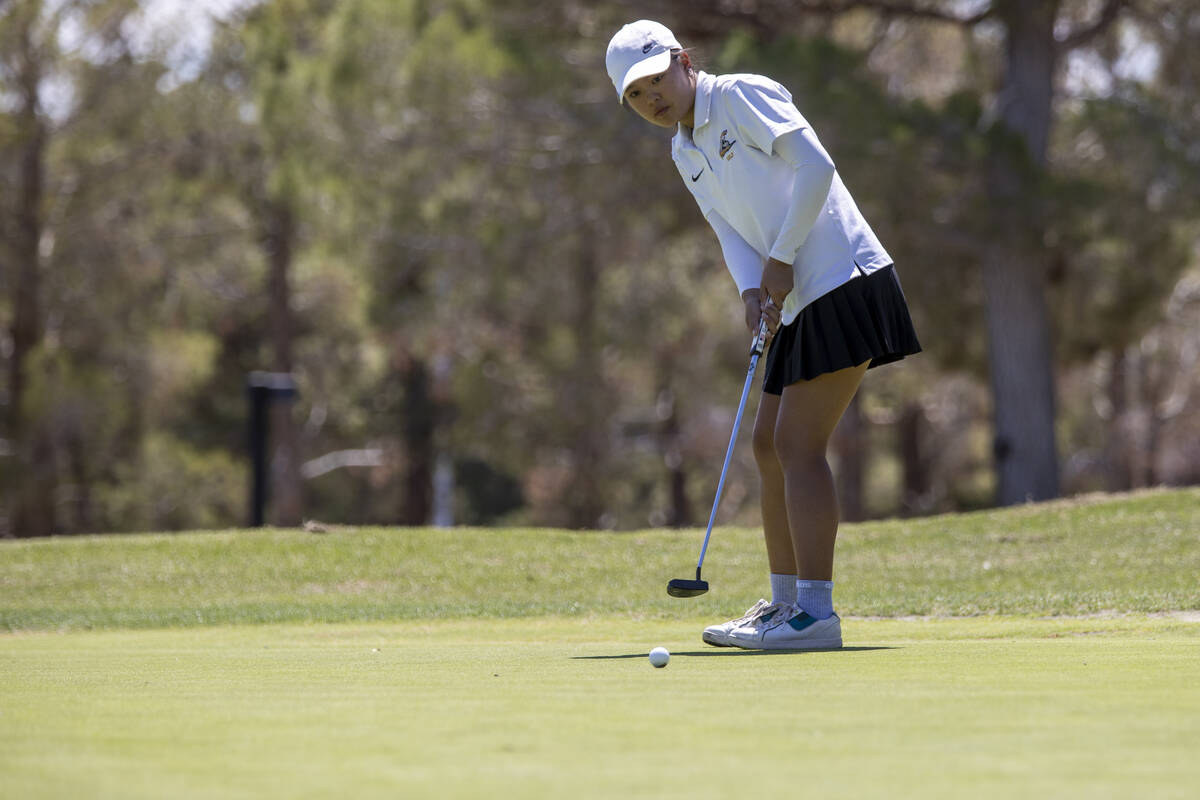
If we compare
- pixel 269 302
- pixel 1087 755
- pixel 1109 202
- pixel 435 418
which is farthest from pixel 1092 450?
pixel 1087 755

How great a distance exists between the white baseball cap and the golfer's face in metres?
0.03

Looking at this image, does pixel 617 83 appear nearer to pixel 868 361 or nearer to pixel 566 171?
pixel 868 361

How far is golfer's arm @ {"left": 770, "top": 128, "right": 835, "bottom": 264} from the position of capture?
16.0 ft

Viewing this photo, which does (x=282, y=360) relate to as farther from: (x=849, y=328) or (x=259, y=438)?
(x=849, y=328)

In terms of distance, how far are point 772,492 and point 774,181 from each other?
1096mm

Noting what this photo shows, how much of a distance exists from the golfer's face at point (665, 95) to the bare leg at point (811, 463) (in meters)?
1.00

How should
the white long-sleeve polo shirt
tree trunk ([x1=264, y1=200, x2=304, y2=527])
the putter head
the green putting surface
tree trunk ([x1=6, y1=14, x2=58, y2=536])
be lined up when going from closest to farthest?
the green putting surface → the white long-sleeve polo shirt → the putter head → tree trunk ([x1=6, y1=14, x2=58, y2=536]) → tree trunk ([x1=264, y1=200, x2=304, y2=527])

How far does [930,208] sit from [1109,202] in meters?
1.90

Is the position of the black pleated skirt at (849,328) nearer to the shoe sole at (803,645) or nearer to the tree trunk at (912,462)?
the shoe sole at (803,645)

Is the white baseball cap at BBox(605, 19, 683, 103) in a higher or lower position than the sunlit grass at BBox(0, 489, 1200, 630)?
higher

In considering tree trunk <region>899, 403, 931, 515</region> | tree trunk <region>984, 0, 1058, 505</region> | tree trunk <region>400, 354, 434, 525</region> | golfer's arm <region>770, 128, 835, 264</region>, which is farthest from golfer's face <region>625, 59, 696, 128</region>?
tree trunk <region>899, 403, 931, 515</region>

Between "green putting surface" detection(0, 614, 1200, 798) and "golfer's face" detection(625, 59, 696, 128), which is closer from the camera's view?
"green putting surface" detection(0, 614, 1200, 798)

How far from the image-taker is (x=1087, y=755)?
2.57 m

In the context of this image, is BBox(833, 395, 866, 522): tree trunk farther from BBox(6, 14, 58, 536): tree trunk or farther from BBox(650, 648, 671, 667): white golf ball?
BBox(650, 648, 671, 667): white golf ball
